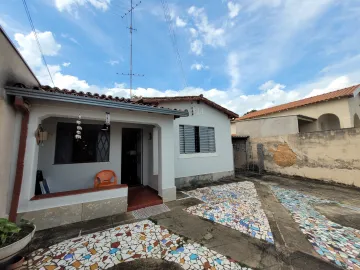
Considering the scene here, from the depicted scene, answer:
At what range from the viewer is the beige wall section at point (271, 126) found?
39.9 feet

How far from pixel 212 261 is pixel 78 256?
8.52ft

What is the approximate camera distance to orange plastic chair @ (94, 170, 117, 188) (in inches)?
222

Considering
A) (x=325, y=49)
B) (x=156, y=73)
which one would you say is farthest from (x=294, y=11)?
(x=156, y=73)

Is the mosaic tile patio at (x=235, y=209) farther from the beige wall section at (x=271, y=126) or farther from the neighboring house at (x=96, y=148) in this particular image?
the beige wall section at (x=271, y=126)

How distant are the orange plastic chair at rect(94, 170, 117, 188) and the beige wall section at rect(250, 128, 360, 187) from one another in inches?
440

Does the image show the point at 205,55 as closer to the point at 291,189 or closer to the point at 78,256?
the point at 291,189

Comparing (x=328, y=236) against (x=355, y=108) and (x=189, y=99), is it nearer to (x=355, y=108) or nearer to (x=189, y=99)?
(x=189, y=99)

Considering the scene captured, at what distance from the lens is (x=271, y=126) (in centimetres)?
1300

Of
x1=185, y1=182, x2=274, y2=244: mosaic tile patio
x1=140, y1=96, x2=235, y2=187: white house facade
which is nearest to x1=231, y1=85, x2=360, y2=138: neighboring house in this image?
x1=140, y1=96, x2=235, y2=187: white house facade

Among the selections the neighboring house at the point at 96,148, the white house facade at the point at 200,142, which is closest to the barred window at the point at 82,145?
the neighboring house at the point at 96,148

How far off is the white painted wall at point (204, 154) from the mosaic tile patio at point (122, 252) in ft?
14.9

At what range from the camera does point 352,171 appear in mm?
7809

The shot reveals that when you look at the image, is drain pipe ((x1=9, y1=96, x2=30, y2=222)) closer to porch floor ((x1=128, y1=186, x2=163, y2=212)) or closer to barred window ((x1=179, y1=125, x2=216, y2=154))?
porch floor ((x1=128, y1=186, x2=163, y2=212))

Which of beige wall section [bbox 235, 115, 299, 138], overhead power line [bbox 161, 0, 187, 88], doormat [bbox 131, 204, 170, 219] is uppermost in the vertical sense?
overhead power line [bbox 161, 0, 187, 88]
